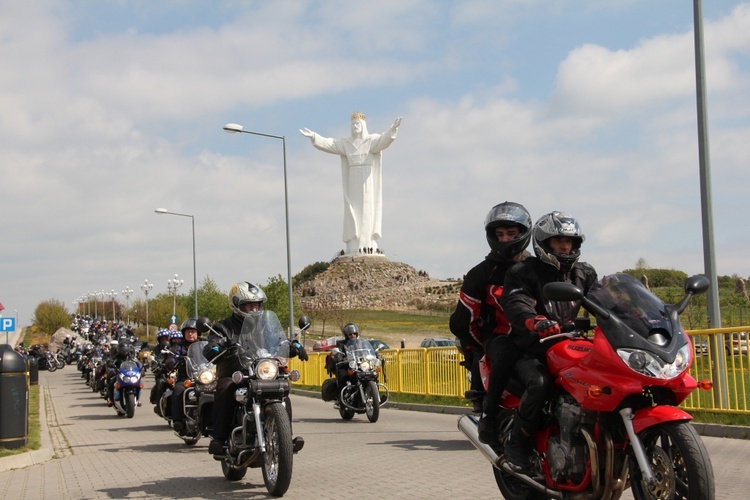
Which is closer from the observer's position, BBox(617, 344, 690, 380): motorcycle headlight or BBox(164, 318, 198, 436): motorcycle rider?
BBox(617, 344, 690, 380): motorcycle headlight

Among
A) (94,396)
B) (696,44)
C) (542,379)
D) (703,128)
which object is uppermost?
(696,44)

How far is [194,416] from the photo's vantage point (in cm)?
1220

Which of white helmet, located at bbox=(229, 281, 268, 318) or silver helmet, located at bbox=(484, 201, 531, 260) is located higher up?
silver helmet, located at bbox=(484, 201, 531, 260)

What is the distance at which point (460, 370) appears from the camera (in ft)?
58.7

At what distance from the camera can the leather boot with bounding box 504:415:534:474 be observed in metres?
5.62

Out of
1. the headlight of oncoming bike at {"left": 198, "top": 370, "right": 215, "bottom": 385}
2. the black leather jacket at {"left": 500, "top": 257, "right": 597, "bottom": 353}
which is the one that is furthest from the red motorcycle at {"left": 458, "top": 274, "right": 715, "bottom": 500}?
the headlight of oncoming bike at {"left": 198, "top": 370, "right": 215, "bottom": 385}

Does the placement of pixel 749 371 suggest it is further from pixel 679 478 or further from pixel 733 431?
A: pixel 679 478

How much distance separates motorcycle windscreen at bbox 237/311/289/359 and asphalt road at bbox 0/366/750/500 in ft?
3.99

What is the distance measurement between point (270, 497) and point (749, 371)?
6248mm

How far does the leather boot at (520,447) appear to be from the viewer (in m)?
5.62

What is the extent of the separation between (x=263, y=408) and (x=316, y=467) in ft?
7.28

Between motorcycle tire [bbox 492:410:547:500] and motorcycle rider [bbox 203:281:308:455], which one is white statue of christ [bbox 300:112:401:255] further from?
motorcycle tire [bbox 492:410:547:500]

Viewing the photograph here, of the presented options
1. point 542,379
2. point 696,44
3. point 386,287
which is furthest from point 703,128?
point 386,287

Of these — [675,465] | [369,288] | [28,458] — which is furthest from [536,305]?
[369,288]
